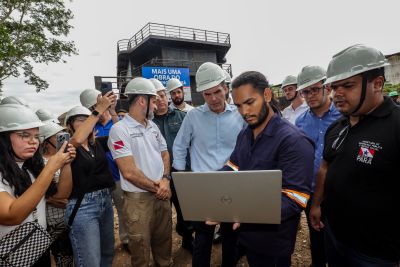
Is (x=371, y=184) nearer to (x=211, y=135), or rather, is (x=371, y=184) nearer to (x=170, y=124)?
(x=211, y=135)

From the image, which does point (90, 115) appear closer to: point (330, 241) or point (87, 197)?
point (87, 197)

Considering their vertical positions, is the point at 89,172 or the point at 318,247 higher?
the point at 89,172

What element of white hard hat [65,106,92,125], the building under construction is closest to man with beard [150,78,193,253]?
white hard hat [65,106,92,125]

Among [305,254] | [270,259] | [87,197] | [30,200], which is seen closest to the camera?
[30,200]

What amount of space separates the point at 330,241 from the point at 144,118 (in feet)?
7.35

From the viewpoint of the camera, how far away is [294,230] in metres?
1.81

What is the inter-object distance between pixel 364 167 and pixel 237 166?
96 cm

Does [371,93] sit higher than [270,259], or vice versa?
[371,93]

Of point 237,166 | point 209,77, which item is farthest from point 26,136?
point 209,77

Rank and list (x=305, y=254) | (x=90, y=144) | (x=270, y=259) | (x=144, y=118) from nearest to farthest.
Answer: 1. (x=270, y=259)
2. (x=90, y=144)
3. (x=144, y=118)
4. (x=305, y=254)

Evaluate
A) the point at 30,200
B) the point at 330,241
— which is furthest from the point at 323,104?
the point at 30,200

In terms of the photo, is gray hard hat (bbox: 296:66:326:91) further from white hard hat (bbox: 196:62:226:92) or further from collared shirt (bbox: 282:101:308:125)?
collared shirt (bbox: 282:101:308:125)

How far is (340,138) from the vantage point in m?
1.99

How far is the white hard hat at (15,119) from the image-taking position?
5.86 feet
